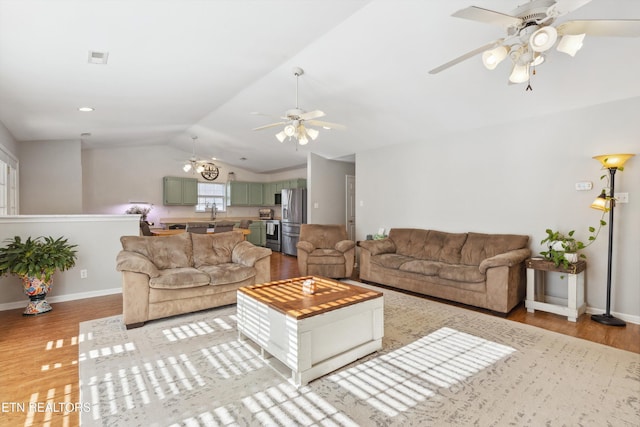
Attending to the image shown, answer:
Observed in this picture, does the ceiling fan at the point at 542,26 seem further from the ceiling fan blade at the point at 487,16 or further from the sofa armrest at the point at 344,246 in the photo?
the sofa armrest at the point at 344,246

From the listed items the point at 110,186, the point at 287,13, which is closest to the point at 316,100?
the point at 287,13

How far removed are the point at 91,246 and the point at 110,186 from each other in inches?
145

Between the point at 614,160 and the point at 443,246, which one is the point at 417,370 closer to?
the point at 443,246

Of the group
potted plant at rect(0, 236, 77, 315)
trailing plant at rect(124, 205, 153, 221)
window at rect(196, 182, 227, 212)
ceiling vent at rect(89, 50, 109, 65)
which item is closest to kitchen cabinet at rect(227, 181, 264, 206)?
window at rect(196, 182, 227, 212)

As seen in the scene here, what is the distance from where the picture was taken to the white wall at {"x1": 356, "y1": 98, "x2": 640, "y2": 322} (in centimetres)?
340

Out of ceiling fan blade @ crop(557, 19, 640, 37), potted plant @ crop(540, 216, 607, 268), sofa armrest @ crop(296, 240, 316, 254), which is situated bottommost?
sofa armrest @ crop(296, 240, 316, 254)

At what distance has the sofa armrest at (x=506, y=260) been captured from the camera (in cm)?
349

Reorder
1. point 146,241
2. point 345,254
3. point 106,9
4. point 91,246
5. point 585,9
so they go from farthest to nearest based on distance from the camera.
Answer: point 345,254
point 91,246
point 146,241
point 585,9
point 106,9

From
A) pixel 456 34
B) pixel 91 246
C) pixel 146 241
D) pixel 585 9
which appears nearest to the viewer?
pixel 585 9

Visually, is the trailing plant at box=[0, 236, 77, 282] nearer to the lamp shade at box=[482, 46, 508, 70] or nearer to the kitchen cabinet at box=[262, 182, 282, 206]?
the lamp shade at box=[482, 46, 508, 70]

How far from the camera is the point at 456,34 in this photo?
8.98 feet

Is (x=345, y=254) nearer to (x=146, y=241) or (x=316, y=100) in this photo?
(x=316, y=100)

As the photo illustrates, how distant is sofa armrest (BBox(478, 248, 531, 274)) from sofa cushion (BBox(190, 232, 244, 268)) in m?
3.23

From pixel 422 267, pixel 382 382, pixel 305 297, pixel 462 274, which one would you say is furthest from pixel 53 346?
pixel 462 274
